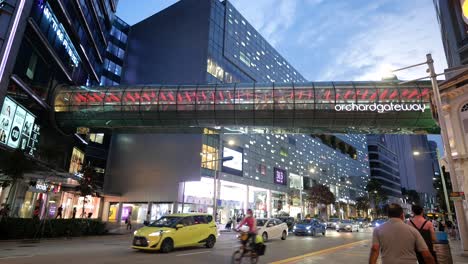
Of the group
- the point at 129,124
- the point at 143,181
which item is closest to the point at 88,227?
the point at 129,124

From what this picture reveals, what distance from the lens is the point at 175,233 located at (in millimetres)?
13852

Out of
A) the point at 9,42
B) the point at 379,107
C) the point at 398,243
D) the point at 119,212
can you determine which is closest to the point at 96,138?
the point at 119,212

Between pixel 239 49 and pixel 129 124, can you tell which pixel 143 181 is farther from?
pixel 239 49

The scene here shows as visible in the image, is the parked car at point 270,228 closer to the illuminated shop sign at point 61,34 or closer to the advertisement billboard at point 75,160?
the illuminated shop sign at point 61,34

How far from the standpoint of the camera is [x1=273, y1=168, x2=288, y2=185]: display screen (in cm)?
7195

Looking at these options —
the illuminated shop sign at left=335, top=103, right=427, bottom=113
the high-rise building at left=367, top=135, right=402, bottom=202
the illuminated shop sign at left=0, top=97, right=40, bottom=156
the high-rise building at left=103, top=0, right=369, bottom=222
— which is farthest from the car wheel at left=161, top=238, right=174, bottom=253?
the high-rise building at left=367, top=135, right=402, bottom=202

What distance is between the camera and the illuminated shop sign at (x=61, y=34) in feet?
89.3

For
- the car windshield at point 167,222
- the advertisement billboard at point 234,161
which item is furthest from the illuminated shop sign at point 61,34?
the advertisement billboard at point 234,161

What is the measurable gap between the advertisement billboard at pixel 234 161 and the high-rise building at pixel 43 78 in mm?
22911

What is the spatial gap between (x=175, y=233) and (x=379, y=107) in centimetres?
2135

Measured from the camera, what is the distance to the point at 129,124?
3108cm

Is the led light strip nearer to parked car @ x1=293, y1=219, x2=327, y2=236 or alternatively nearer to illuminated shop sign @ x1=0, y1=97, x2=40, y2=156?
illuminated shop sign @ x1=0, y1=97, x2=40, y2=156

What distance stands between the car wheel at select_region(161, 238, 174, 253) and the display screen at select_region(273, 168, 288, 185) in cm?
5927

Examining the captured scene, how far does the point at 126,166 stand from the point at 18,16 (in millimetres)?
36703
